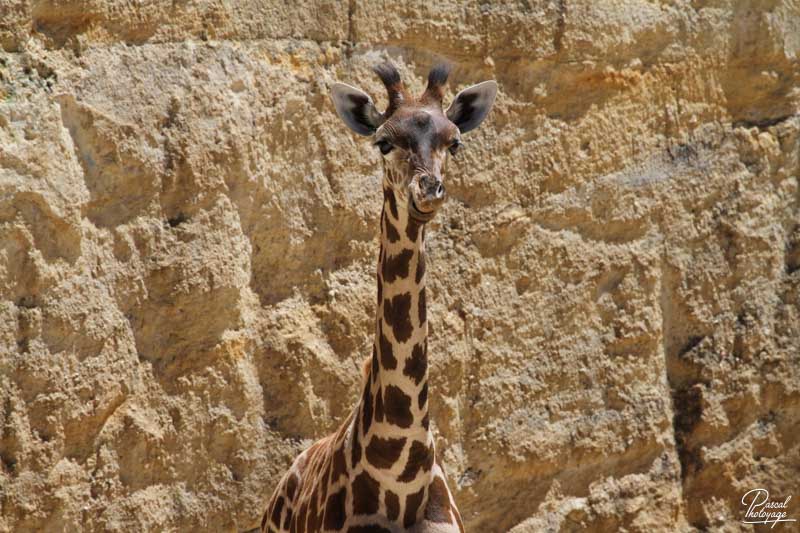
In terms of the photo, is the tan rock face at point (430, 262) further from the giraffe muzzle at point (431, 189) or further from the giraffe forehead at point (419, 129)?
the giraffe muzzle at point (431, 189)

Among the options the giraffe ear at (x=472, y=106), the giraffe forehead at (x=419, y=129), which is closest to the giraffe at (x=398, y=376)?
the giraffe forehead at (x=419, y=129)

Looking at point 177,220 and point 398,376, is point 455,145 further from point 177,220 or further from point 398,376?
point 177,220

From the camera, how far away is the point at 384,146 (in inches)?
163

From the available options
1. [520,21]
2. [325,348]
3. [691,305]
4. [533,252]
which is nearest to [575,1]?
[520,21]

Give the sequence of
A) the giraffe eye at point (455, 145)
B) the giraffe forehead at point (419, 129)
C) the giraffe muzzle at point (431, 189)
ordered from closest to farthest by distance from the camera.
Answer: the giraffe muzzle at point (431, 189) → the giraffe forehead at point (419, 129) → the giraffe eye at point (455, 145)

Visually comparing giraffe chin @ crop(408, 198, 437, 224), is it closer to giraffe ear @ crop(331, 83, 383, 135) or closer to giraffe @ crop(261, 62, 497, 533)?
giraffe @ crop(261, 62, 497, 533)

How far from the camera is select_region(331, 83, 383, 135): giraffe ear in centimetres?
440

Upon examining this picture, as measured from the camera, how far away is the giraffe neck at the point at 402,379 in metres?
4.20

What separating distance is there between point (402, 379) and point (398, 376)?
0.06 feet

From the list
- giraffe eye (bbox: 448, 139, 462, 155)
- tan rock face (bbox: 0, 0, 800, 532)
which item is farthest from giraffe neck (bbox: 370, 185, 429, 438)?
tan rock face (bbox: 0, 0, 800, 532)

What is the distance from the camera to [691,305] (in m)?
6.52

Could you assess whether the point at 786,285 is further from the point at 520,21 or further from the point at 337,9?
the point at 337,9

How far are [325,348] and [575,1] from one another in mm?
2136

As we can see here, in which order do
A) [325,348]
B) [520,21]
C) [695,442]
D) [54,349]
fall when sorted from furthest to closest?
[695,442]
[520,21]
[325,348]
[54,349]
